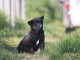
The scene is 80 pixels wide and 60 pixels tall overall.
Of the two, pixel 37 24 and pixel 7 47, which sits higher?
pixel 37 24

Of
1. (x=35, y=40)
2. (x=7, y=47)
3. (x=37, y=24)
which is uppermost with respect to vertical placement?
(x=37, y=24)

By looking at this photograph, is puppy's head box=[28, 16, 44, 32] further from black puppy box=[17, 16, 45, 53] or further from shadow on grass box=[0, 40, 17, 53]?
shadow on grass box=[0, 40, 17, 53]

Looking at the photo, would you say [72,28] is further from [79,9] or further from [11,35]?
[11,35]

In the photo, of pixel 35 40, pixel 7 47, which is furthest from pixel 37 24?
pixel 7 47

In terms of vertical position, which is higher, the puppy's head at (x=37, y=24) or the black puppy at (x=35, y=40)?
the puppy's head at (x=37, y=24)

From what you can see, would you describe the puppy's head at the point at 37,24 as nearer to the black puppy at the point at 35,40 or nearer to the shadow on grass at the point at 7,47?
the black puppy at the point at 35,40

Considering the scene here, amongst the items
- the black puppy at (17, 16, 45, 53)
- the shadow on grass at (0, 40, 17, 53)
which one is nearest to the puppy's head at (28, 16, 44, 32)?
the black puppy at (17, 16, 45, 53)

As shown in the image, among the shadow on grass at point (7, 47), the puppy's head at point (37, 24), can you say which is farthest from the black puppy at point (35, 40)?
the shadow on grass at point (7, 47)

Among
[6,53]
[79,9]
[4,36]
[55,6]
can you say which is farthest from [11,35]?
[55,6]

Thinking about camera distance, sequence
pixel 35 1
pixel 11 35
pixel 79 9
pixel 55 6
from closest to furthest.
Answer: pixel 11 35 < pixel 79 9 < pixel 35 1 < pixel 55 6

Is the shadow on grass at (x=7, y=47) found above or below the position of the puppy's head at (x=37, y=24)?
below

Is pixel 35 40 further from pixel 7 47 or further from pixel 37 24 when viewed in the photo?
pixel 7 47

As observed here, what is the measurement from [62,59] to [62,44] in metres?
0.67

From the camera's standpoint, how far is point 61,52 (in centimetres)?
820
